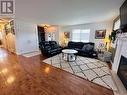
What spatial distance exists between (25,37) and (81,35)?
14.7 feet

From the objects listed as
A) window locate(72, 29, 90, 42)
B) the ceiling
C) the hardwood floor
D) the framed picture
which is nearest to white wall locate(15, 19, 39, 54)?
the ceiling

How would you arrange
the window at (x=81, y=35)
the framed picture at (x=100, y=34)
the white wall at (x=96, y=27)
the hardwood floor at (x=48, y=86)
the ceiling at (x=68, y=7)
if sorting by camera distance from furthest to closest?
the window at (x=81, y=35) < the framed picture at (x=100, y=34) < the white wall at (x=96, y=27) < the ceiling at (x=68, y=7) < the hardwood floor at (x=48, y=86)

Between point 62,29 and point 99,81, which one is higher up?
point 62,29

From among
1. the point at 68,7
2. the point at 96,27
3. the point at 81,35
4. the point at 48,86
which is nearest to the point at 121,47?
the point at 68,7

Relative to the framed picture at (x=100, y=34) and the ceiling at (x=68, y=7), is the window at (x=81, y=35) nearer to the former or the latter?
the framed picture at (x=100, y=34)

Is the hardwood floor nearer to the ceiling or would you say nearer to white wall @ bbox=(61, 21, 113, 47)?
the ceiling

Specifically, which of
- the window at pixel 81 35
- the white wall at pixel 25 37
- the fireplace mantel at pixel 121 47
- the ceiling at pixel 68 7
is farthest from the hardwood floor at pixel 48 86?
the window at pixel 81 35

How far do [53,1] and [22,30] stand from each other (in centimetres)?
437

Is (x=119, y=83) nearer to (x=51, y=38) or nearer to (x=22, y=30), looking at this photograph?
(x=22, y=30)

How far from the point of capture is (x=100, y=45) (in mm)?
5648

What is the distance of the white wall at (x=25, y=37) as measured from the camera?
18.3 feet

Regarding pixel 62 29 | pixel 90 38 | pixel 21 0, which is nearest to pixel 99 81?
pixel 21 0

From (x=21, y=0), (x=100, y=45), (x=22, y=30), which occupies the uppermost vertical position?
(x=21, y=0)

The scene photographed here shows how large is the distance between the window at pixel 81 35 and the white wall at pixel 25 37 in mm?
3413
